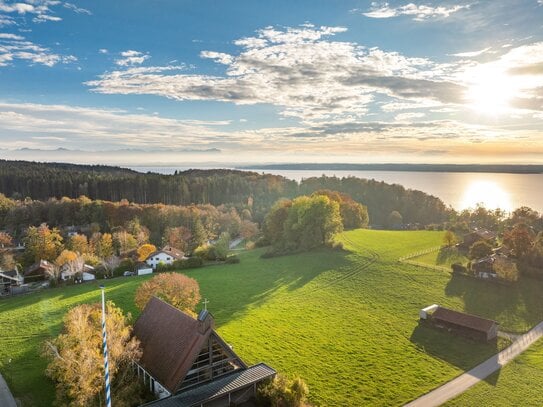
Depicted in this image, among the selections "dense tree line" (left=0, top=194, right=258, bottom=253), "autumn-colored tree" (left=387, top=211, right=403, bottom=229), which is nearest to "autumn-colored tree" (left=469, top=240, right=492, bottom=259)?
"dense tree line" (left=0, top=194, right=258, bottom=253)

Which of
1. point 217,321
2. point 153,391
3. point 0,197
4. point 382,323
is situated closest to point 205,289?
point 217,321

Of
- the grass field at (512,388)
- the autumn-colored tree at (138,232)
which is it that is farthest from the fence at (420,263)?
the autumn-colored tree at (138,232)

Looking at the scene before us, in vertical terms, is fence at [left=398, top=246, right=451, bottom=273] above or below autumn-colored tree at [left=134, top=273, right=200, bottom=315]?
below

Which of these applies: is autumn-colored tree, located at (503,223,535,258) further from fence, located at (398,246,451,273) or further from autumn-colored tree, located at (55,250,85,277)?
autumn-colored tree, located at (55,250,85,277)

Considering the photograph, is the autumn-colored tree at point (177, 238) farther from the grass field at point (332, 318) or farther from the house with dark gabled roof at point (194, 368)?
the house with dark gabled roof at point (194, 368)

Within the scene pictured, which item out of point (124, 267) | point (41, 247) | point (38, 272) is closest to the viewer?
point (38, 272)

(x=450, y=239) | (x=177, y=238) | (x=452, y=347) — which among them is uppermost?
(x=450, y=239)

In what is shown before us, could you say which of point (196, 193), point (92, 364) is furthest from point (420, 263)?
point (196, 193)

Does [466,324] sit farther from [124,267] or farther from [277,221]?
[124,267]
